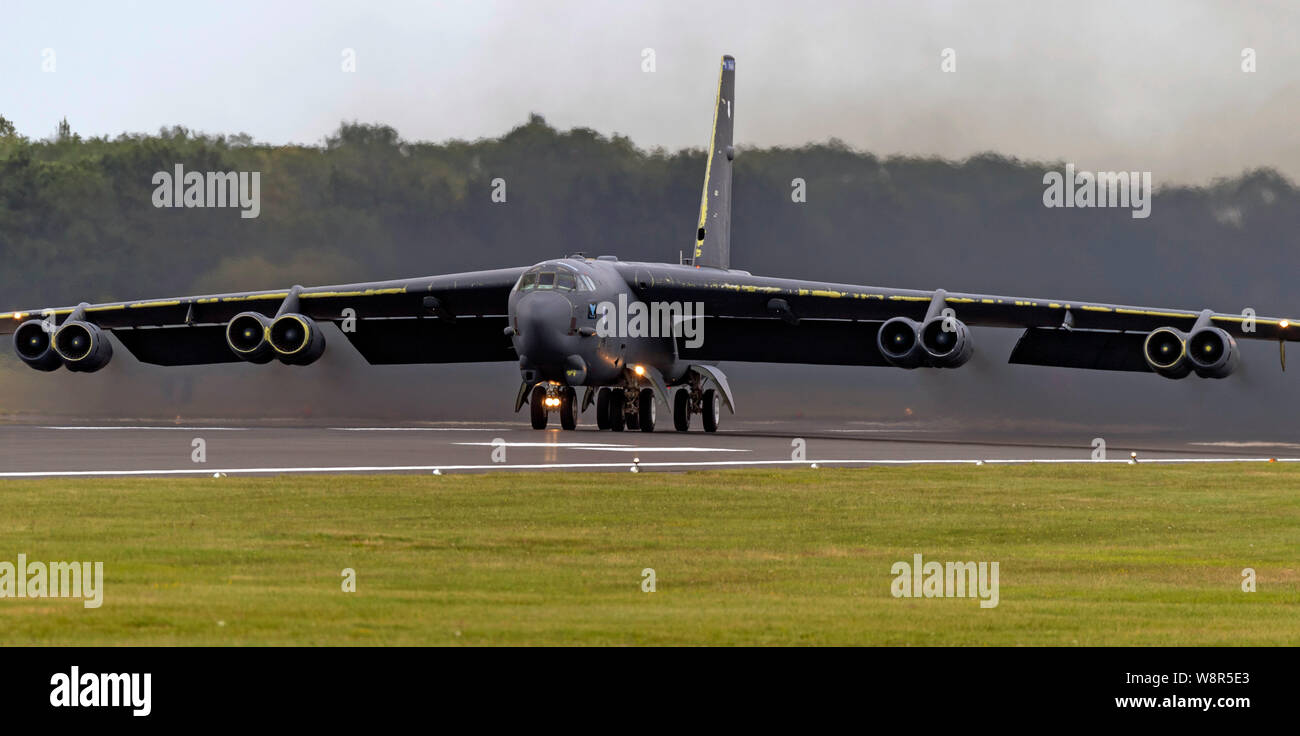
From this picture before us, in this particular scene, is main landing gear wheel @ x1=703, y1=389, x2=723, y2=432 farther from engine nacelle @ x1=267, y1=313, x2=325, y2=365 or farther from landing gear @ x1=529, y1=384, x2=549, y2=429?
engine nacelle @ x1=267, y1=313, x2=325, y2=365

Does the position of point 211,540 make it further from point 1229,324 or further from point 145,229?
point 145,229

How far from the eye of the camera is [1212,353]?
140 feet

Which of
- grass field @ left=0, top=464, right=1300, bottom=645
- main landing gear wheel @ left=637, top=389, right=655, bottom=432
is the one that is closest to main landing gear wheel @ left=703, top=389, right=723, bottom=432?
main landing gear wheel @ left=637, top=389, right=655, bottom=432

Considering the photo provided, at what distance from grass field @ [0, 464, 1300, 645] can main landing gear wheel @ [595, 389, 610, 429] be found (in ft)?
64.3

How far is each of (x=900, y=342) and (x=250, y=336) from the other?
55.9ft

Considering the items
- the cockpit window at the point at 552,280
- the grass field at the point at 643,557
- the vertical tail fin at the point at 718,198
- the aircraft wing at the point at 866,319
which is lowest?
the grass field at the point at 643,557

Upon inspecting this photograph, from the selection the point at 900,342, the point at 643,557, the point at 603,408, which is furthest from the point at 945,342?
the point at 643,557

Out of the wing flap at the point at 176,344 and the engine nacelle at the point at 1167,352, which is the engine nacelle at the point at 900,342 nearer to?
the engine nacelle at the point at 1167,352

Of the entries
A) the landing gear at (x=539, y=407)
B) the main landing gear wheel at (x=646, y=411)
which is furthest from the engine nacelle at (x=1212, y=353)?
the landing gear at (x=539, y=407)

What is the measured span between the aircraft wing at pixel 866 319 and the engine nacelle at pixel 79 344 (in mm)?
14481

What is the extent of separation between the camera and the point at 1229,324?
146 ft

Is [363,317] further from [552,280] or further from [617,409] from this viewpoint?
[552,280]

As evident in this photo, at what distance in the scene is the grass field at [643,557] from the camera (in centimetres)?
1144

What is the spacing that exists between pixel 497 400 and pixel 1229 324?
23.6m
